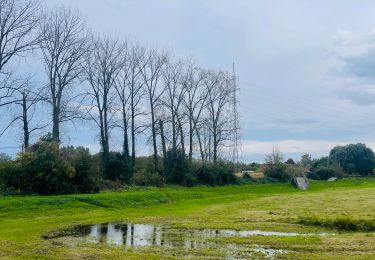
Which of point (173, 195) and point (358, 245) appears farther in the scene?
point (173, 195)

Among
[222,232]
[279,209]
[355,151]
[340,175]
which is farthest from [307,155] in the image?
[222,232]

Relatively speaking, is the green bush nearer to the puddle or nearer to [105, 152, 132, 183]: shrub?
[105, 152, 132, 183]: shrub

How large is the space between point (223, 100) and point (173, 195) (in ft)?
113

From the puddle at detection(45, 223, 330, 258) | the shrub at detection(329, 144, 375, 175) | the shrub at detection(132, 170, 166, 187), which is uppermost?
the shrub at detection(329, 144, 375, 175)

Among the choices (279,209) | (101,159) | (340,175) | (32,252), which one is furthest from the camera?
(340,175)

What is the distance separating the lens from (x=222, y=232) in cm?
2169

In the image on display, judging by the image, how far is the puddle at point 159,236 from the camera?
56.4 feet

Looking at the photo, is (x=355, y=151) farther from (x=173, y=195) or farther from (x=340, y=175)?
(x=173, y=195)

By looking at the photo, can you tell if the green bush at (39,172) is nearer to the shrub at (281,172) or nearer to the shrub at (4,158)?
the shrub at (4,158)

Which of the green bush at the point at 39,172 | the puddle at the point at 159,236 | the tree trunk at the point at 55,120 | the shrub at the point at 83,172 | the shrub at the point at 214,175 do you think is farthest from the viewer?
the shrub at the point at 214,175

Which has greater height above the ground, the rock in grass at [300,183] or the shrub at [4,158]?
the shrub at [4,158]

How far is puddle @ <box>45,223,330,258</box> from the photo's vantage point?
17.2 m

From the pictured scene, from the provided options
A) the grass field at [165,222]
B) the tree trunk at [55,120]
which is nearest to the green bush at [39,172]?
the grass field at [165,222]

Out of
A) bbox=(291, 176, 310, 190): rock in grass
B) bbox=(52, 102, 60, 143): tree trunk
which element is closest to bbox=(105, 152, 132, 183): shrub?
bbox=(52, 102, 60, 143): tree trunk
